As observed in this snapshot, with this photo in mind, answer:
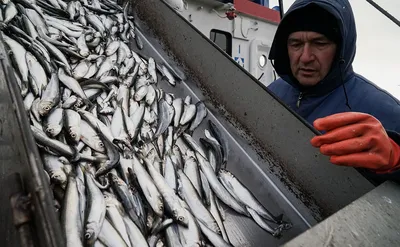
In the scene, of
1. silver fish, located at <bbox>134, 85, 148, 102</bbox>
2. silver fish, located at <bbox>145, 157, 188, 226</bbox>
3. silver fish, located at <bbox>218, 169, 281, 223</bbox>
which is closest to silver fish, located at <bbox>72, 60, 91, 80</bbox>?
silver fish, located at <bbox>134, 85, 148, 102</bbox>

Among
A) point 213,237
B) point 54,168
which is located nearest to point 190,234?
point 213,237

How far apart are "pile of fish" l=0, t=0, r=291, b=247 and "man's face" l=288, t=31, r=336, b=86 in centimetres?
69

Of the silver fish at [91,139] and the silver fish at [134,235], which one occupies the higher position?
the silver fish at [91,139]

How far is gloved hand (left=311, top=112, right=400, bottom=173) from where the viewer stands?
1.24 m

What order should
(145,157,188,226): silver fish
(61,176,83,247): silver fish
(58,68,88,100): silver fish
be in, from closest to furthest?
1. (61,176,83,247): silver fish
2. (145,157,188,226): silver fish
3. (58,68,88,100): silver fish

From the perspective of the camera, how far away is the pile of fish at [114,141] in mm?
1423

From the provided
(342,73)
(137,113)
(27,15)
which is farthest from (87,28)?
(342,73)

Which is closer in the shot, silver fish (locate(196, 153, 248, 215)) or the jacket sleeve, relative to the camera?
the jacket sleeve

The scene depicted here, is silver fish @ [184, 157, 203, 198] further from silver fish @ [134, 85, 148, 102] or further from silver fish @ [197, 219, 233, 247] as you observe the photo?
silver fish @ [134, 85, 148, 102]

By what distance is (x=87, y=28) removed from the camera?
9.12ft

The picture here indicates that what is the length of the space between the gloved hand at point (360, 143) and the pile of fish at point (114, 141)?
1.81ft

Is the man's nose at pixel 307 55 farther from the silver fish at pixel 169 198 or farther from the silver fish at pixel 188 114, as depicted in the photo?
the silver fish at pixel 169 198

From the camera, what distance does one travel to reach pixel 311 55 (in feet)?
6.50

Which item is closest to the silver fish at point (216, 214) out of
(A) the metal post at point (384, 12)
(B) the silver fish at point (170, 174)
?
(B) the silver fish at point (170, 174)
